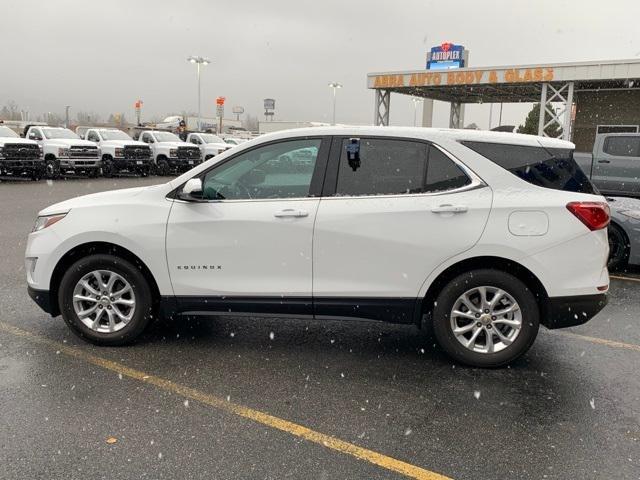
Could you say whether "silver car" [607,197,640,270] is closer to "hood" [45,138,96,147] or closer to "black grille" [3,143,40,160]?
"black grille" [3,143,40,160]

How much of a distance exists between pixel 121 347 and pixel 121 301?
374 millimetres

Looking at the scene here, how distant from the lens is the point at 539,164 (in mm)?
4117

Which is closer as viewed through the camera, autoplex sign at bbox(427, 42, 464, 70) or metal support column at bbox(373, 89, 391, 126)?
metal support column at bbox(373, 89, 391, 126)

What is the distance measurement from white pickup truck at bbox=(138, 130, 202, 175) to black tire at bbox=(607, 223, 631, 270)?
2082 centimetres

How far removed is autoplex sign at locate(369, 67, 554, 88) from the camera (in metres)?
23.8

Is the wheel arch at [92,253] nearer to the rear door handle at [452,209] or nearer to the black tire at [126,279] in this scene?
the black tire at [126,279]

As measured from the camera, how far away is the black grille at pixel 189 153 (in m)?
25.6

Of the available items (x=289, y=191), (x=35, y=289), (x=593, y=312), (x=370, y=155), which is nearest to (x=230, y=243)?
(x=289, y=191)

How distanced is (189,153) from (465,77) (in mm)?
12674

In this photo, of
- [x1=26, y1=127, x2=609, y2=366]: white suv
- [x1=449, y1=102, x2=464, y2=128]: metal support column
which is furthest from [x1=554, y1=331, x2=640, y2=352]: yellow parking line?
[x1=449, y1=102, x2=464, y2=128]: metal support column

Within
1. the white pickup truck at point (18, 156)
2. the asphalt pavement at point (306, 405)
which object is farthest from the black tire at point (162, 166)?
the asphalt pavement at point (306, 405)

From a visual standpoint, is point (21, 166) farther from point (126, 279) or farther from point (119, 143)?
point (126, 279)

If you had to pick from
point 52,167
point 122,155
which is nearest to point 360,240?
point 52,167

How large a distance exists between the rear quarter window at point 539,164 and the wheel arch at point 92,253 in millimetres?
2595
